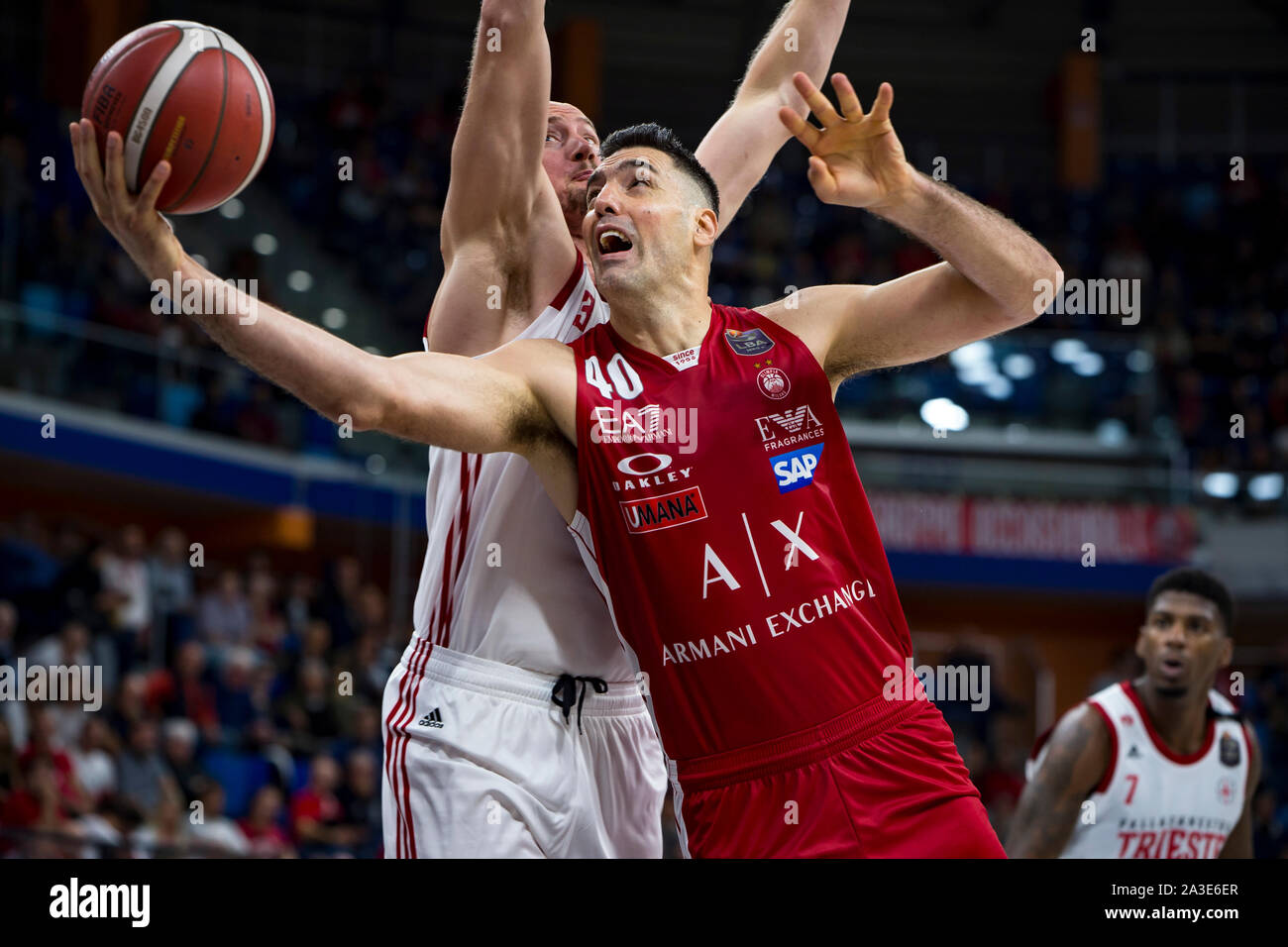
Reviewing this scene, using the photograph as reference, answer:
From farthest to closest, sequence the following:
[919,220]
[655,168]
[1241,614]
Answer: [1241,614]
[655,168]
[919,220]

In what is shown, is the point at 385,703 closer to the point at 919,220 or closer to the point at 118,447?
the point at 919,220

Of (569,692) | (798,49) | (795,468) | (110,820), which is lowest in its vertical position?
(110,820)

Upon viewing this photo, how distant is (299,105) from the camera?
19859 millimetres

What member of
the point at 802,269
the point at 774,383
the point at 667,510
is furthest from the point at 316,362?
the point at 802,269

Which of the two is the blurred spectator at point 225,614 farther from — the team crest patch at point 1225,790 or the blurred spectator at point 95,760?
the team crest patch at point 1225,790

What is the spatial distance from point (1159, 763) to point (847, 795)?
129 inches

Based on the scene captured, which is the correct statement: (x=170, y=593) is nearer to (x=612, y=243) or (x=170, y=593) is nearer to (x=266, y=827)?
(x=266, y=827)

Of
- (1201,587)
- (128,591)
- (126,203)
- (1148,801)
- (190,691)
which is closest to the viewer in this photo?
(126,203)

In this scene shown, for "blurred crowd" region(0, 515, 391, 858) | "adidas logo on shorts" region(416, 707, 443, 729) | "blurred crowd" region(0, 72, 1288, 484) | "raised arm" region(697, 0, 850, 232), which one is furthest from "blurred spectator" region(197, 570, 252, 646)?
"adidas logo on shorts" region(416, 707, 443, 729)

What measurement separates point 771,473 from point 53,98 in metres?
17.9

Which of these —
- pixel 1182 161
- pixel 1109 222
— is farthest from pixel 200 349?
pixel 1182 161

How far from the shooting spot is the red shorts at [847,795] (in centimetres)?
333

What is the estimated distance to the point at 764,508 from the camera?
3457mm

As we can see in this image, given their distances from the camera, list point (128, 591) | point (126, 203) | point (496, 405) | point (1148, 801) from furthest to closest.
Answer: point (128, 591) < point (1148, 801) < point (496, 405) < point (126, 203)
